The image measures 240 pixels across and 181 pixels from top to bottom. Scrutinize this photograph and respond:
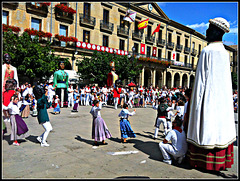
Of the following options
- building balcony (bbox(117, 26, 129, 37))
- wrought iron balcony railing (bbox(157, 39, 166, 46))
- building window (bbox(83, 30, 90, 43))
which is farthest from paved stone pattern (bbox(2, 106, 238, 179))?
wrought iron balcony railing (bbox(157, 39, 166, 46))

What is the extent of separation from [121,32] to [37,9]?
11.6 metres

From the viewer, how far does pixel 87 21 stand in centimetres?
2420

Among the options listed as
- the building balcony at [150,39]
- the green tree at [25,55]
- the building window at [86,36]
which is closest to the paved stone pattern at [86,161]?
the green tree at [25,55]

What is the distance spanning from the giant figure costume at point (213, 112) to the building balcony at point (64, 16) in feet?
66.7

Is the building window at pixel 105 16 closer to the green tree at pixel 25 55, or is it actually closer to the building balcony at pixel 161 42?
the building balcony at pixel 161 42

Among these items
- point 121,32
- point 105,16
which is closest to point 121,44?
point 121,32

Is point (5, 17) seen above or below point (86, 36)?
below

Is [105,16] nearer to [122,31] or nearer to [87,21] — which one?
[122,31]

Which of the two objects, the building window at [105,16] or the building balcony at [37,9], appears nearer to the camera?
the building balcony at [37,9]

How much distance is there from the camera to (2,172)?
147 inches

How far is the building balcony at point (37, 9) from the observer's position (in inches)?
772

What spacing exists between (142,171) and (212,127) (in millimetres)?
1548

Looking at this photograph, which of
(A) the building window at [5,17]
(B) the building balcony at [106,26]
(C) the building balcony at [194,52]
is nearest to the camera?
(A) the building window at [5,17]

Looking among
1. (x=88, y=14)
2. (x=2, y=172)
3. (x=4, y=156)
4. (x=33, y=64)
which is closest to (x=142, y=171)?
(x=2, y=172)
